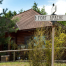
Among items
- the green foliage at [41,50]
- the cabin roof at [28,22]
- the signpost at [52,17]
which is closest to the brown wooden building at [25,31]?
the cabin roof at [28,22]

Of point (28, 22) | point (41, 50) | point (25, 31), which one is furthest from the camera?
point (28, 22)

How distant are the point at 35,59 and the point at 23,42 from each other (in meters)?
8.54

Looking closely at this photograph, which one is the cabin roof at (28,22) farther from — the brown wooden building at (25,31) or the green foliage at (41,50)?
the green foliage at (41,50)

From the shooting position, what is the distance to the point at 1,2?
533 inches

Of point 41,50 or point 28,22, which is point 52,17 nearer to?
point 41,50

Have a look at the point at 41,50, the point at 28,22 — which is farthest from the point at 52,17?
the point at 28,22

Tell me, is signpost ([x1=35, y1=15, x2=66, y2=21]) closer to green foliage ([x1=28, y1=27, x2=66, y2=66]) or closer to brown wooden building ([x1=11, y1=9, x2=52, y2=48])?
green foliage ([x1=28, y1=27, x2=66, y2=66])

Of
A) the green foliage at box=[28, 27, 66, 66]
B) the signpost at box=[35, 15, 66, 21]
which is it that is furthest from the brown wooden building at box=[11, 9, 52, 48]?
the signpost at box=[35, 15, 66, 21]

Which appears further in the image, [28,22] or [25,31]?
[28,22]

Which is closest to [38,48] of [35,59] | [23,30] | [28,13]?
[35,59]

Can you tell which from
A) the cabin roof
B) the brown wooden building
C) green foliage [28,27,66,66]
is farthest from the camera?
the cabin roof

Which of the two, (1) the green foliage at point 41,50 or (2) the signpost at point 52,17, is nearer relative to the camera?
Answer: (2) the signpost at point 52,17

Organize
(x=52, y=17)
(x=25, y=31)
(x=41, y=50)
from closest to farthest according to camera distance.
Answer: (x=52, y=17)
(x=41, y=50)
(x=25, y=31)

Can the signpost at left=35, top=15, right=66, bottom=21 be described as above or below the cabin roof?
below
